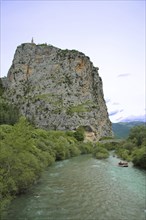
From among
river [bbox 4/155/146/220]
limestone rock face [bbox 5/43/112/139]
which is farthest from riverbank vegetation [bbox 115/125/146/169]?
limestone rock face [bbox 5/43/112/139]

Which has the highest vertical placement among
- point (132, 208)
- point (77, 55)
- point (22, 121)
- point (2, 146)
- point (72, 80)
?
point (77, 55)

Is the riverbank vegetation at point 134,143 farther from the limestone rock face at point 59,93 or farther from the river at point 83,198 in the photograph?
the limestone rock face at point 59,93

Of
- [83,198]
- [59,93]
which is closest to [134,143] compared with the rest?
[83,198]

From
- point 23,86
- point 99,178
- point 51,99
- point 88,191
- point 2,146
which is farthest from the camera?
point 23,86

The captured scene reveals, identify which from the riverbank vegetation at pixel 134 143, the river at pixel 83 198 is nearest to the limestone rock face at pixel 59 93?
the riverbank vegetation at pixel 134 143

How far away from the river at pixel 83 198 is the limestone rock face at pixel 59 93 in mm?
99848

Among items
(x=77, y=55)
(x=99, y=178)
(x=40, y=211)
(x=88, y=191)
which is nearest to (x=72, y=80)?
(x=77, y=55)

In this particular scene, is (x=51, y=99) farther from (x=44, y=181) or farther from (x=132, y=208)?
(x=132, y=208)

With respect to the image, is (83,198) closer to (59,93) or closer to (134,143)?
(134,143)

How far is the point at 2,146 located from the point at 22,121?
302 inches

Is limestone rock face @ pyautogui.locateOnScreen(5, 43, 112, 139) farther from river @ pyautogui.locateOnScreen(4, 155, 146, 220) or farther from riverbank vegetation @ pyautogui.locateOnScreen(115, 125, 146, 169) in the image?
river @ pyautogui.locateOnScreen(4, 155, 146, 220)

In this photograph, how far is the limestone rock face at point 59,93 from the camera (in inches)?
6629

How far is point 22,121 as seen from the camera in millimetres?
48656

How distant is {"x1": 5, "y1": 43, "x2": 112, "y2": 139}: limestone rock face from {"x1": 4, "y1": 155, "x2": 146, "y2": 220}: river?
9985 centimetres
